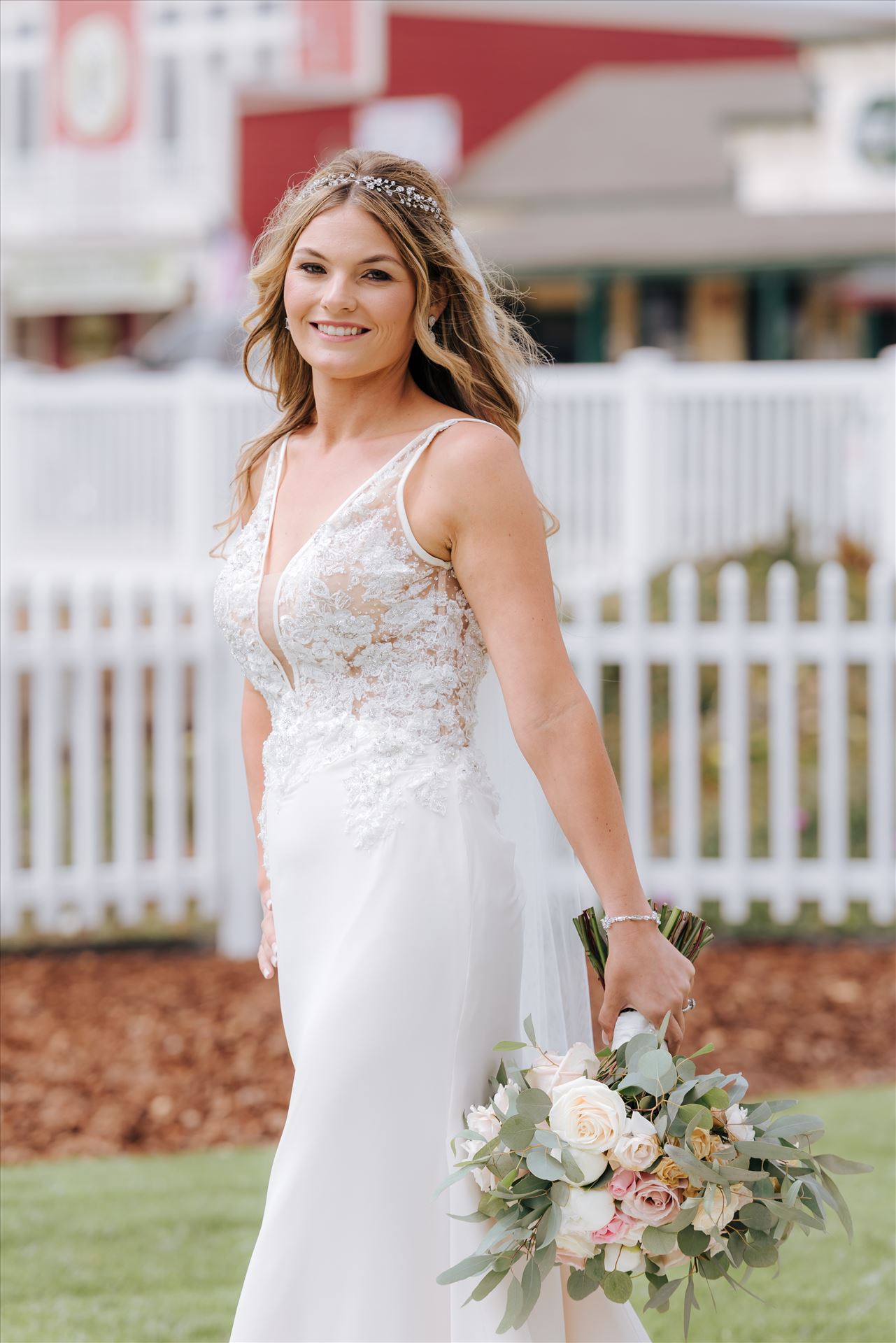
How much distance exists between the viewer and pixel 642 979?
7.37 feet

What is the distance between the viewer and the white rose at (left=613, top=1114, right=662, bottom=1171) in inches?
80.4

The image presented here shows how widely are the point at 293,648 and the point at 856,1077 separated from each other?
3771 millimetres

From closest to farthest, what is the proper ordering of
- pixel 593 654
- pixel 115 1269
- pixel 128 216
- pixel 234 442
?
pixel 115 1269, pixel 593 654, pixel 234 442, pixel 128 216

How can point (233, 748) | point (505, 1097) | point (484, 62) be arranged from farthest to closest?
point (484, 62), point (233, 748), point (505, 1097)

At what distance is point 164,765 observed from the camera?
6.68 meters

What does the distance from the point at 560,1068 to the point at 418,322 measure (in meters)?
1.11

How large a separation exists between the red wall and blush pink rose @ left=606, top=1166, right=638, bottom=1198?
20820 millimetres

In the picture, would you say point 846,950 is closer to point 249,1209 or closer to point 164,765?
point 164,765

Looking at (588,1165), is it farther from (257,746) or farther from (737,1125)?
(257,746)

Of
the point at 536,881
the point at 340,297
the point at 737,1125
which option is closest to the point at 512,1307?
the point at 737,1125

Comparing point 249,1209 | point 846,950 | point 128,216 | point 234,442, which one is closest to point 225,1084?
point 249,1209

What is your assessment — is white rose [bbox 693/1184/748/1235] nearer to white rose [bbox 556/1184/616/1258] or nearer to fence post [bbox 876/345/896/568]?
white rose [bbox 556/1184/616/1258]

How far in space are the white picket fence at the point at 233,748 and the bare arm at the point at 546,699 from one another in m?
4.30

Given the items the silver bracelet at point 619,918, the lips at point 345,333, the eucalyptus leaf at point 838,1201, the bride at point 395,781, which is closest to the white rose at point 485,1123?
Answer: the bride at point 395,781
